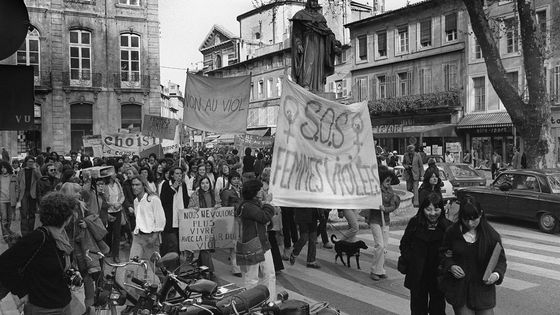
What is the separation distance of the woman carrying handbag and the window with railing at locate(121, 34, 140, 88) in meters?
31.7

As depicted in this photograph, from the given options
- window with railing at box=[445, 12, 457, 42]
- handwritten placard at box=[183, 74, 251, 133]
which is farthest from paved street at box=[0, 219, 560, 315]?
window with railing at box=[445, 12, 457, 42]

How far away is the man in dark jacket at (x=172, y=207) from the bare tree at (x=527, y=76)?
449 inches

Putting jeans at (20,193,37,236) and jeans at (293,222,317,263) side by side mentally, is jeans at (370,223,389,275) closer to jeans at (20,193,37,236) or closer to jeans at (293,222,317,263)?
jeans at (293,222,317,263)

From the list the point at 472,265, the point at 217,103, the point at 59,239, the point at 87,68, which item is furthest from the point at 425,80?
the point at 59,239

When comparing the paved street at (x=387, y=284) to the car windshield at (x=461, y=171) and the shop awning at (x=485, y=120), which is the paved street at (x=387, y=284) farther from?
the shop awning at (x=485, y=120)

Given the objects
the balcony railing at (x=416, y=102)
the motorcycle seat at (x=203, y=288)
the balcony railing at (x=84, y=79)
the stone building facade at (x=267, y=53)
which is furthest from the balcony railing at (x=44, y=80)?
the motorcycle seat at (x=203, y=288)

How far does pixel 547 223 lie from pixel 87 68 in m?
30.8

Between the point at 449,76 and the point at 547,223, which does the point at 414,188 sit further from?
the point at 449,76

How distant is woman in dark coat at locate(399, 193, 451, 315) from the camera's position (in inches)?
211

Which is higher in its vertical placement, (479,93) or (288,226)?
(479,93)

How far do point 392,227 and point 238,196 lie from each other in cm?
540

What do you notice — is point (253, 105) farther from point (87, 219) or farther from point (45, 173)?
point (87, 219)

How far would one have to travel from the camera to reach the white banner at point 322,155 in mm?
6363

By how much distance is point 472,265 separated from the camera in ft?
15.2
